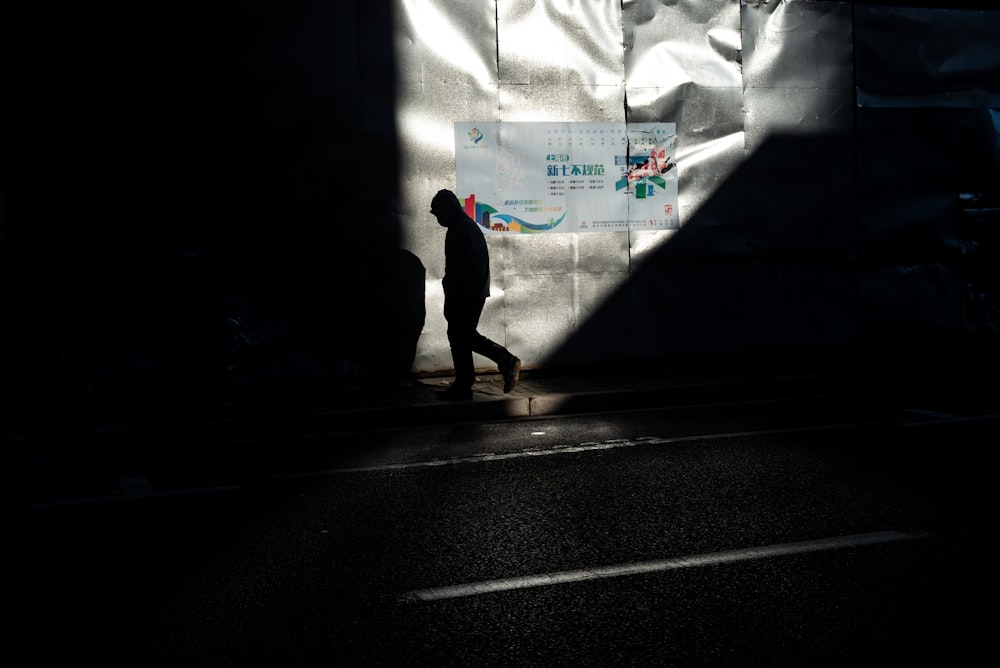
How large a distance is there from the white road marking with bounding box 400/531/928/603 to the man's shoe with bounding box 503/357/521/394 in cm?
511

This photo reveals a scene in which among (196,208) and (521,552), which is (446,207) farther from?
(521,552)

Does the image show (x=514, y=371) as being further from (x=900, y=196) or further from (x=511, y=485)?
(x=900, y=196)

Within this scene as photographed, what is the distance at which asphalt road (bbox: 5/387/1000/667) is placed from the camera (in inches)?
161

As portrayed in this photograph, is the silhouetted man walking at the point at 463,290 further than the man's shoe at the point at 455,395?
Yes

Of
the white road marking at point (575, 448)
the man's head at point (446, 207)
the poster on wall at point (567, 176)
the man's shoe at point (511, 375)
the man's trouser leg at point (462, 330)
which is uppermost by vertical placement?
the poster on wall at point (567, 176)

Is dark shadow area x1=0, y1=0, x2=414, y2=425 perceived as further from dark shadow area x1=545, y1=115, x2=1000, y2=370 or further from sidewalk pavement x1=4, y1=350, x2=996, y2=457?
dark shadow area x1=545, y1=115, x2=1000, y2=370

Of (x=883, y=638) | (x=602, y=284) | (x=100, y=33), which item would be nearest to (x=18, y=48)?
(x=100, y=33)

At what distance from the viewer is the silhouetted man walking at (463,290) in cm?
1009

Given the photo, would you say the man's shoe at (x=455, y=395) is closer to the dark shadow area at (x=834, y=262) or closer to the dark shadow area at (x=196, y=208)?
the dark shadow area at (x=196, y=208)

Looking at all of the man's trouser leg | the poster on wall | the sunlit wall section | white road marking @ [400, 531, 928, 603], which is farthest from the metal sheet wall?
white road marking @ [400, 531, 928, 603]

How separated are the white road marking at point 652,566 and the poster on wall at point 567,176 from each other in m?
6.71

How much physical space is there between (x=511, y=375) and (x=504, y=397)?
1.18 feet

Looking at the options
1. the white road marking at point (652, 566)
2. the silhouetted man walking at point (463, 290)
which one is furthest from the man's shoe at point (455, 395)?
the white road marking at point (652, 566)

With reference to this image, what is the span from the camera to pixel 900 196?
41.9 feet
